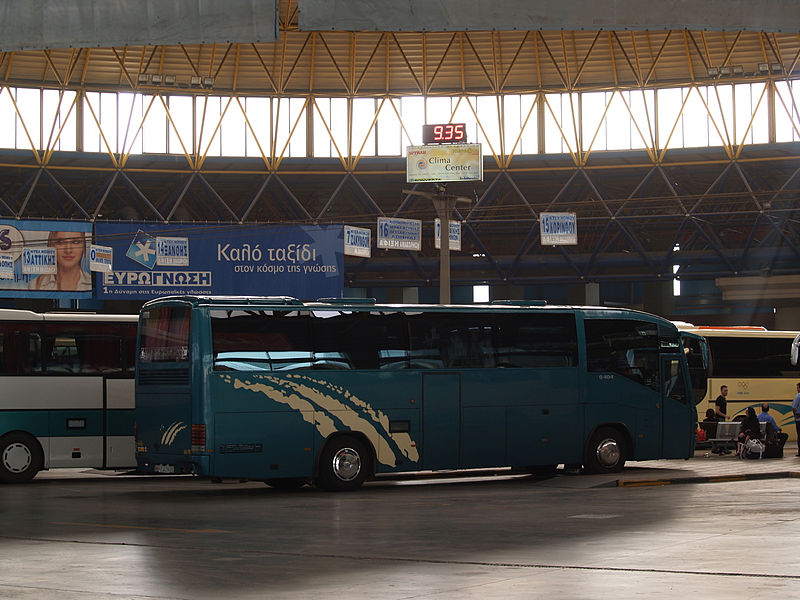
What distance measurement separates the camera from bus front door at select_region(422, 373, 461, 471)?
21.5 m

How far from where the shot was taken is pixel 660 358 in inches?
949

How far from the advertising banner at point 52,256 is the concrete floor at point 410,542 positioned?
26.9m

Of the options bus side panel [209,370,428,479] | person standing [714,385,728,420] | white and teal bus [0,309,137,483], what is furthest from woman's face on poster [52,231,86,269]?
bus side panel [209,370,428,479]

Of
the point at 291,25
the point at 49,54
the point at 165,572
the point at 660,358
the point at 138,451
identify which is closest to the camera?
the point at 165,572

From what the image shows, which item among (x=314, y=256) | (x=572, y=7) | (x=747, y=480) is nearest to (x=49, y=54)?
(x=314, y=256)

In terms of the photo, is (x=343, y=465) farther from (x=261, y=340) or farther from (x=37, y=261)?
(x=37, y=261)

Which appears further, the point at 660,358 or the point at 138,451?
the point at 660,358

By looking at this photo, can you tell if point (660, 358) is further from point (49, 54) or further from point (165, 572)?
point (49, 54)

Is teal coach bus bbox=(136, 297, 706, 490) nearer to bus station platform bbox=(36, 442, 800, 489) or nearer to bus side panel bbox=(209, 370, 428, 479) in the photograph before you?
bus side panel bbox=(209, 370, 428, 479)

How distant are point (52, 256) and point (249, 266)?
7734 millimetres

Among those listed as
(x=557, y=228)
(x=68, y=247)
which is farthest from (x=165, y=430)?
(x=68, y=247)

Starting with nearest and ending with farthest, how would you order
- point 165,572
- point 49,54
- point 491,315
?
point 165,572 < point 491,315 < point 49,54

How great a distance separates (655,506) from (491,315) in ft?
20.1

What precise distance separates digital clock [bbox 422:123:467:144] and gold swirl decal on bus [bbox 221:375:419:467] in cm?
2452
